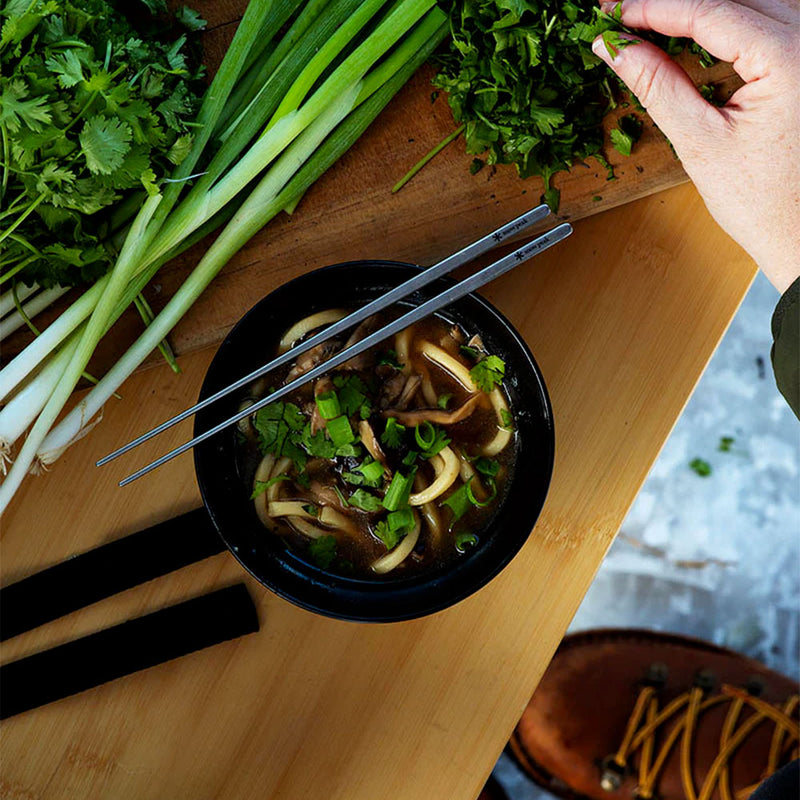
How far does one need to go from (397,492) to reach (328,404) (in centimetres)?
16

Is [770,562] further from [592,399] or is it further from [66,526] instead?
[66,526]

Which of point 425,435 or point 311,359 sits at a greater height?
point 311,359

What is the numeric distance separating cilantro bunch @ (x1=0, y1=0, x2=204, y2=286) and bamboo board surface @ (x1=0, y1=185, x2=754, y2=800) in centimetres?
25

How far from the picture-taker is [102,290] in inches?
47.1

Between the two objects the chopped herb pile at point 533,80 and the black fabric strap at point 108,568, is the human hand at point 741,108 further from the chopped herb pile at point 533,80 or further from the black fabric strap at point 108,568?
the black fabric strap at point 108,568

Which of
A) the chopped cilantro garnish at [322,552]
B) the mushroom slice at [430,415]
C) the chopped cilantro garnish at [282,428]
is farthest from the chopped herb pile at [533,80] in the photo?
the chopped cilantro garnish at [322,552]

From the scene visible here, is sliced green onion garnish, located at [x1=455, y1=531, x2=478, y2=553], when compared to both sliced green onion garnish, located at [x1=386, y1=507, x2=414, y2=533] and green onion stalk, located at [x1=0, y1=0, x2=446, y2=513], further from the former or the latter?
green onion stalk, located at [x1=0, y1=0, x2=446, y2=513]

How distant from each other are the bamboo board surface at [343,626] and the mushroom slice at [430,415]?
0.63ft

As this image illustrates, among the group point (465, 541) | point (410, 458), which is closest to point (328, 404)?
point (410, 458)

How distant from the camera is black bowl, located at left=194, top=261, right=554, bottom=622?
115 cm

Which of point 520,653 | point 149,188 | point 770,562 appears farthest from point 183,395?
point 770,562

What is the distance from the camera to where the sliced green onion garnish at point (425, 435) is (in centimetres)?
118

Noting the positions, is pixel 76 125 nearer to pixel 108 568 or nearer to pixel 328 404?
pixel 328 404

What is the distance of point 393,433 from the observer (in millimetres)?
1188
